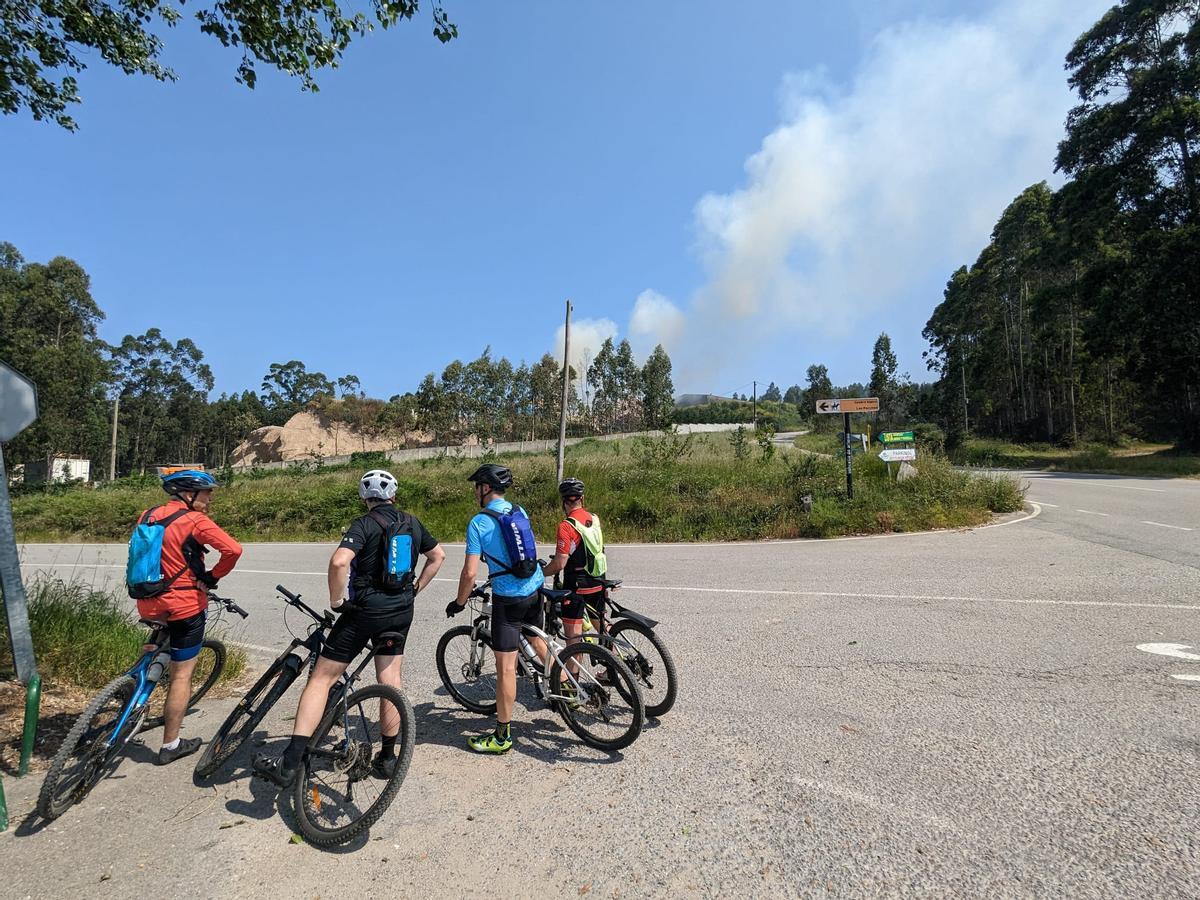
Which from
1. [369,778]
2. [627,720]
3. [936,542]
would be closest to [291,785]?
[369,778]

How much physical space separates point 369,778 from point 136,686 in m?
1.79

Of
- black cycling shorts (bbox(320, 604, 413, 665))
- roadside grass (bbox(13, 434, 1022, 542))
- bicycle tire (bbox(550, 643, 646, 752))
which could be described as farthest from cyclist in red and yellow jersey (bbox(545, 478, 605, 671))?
roadside grass (bbox(13, 434, 1022, 542))

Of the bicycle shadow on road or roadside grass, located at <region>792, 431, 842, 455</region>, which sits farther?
roadside grass, located at <region>792, 431, 842, 455</region>

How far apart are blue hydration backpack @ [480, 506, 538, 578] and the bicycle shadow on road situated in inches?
48.1

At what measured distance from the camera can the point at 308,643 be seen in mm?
3588

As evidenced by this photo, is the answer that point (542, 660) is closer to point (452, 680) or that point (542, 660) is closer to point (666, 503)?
point (452, 680)

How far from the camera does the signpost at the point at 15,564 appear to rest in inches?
141

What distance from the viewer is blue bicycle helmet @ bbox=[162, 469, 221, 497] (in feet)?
12.9

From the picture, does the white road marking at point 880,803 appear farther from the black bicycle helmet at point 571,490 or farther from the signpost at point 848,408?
the signpost at point 848,408

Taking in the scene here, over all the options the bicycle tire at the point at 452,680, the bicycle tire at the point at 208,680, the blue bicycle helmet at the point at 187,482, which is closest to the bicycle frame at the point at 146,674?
the bicycle tire at the point at 208,680

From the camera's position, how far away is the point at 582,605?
15.5 ft

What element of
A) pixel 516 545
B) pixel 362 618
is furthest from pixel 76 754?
pixel 516 545

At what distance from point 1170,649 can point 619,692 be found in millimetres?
5249

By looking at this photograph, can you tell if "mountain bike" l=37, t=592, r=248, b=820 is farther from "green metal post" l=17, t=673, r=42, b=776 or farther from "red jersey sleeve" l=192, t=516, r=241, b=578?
"red jersey sleeve" l=192, t=516, r=241, b=578
